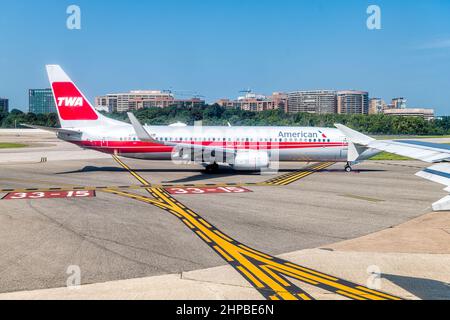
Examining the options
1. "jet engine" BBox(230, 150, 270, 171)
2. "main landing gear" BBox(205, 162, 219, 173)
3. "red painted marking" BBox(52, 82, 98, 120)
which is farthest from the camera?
"red painted marking" BBox(52, 82, 98, 120)

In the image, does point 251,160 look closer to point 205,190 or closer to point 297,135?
point 297,135

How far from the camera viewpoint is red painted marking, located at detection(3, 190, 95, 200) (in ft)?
84.1

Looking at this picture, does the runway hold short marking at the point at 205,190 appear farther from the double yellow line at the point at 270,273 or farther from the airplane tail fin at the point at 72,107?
the airplane tail fin at the point at 72,107

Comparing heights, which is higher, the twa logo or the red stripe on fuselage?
the twa logo

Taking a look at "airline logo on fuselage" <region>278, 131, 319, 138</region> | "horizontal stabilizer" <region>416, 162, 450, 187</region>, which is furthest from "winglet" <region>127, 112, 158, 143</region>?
"horizontal stabilizer" <region>416, 162, 450, 187</region>

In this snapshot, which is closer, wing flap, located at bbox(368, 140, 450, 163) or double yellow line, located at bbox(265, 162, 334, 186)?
wing flap, located at bbox(368, 140, 450, 163)

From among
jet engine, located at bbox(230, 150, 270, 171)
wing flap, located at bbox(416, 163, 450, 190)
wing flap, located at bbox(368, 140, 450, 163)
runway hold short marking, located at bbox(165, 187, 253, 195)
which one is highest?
wing flap, located at bbox(368, 140, 450, 163)

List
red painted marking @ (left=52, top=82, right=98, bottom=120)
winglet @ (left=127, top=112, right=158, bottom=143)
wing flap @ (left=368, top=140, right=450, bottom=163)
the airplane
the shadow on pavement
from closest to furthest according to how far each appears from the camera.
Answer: wing flap @ (left=368, top=140, right=450, bottom=163), the shadow on pavement, winglet @ (left=127, top=112, right=158, bottom=143), the airplane, red painted marking @ (left=52, top=82, right=98, bottom=120)

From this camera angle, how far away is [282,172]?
135ft

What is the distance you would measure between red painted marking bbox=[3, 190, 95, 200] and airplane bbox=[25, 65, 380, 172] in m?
11.6

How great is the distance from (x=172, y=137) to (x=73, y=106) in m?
9.35

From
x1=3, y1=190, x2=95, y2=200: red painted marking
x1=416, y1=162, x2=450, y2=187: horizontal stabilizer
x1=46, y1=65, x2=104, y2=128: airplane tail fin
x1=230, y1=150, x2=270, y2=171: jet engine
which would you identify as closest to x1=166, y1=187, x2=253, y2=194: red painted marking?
x1=3, y1=190, x2=95, y2=200: red painted marking

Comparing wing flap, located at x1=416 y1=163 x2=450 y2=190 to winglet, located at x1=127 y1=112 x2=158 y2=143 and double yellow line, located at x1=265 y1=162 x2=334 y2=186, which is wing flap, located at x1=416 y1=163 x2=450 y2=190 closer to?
double yellow line, located at x1=265 y1=162 x2=334 y2=186

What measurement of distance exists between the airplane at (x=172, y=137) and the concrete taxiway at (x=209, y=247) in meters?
9.39
